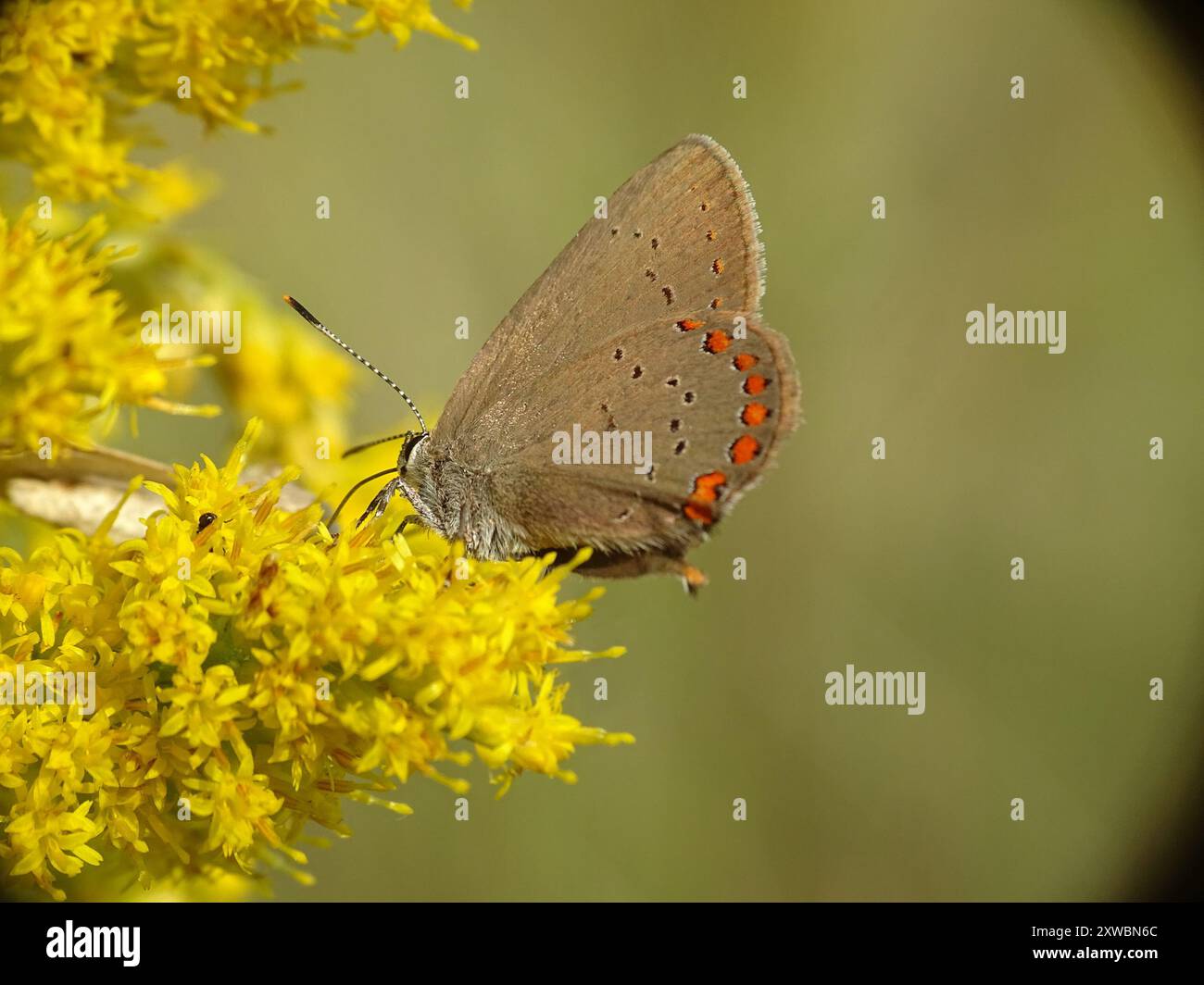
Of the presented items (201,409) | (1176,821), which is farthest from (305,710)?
(1176,821)

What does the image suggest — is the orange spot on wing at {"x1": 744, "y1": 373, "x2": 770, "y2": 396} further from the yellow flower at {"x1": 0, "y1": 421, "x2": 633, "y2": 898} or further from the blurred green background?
the blurred green background

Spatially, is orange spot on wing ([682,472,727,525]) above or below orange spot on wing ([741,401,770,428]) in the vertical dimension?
below

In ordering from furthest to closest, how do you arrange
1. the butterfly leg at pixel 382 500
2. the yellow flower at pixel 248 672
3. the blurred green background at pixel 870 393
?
the blurred green background at pixel 870 393
the butterfly leg at pixel 382 500
the yellow flower at pixel 248 672

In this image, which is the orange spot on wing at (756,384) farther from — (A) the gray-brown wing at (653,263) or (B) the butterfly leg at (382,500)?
(B) the butterfly leg at (382,500)

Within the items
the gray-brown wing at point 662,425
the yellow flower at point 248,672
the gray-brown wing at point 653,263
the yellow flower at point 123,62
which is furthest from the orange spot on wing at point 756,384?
the yellow flower at point 123,62

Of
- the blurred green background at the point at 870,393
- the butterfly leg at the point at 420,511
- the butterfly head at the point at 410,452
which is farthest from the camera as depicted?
the blurred green background at the point at 870,393

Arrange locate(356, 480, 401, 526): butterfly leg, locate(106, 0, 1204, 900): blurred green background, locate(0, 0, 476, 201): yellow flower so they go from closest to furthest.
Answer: locate(0, 0, 476, 201): yellow flower, locate(356, 480, 401, 526): butterfly leg, locate(106, 0, 1204, 900): blurred green background

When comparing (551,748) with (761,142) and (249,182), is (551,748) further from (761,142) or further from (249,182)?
(761,142)

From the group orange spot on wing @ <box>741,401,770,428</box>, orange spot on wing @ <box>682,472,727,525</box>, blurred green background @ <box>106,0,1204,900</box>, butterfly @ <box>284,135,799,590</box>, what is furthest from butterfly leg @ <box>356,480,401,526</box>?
blurred green background @ <box>106,0,1204,900</box>
